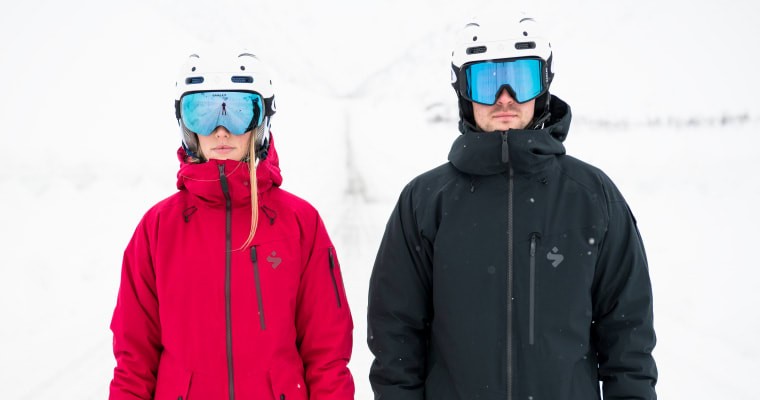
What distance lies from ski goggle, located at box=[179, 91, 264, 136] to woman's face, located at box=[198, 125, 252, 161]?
0.10 feet

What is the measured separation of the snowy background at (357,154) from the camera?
216 inches

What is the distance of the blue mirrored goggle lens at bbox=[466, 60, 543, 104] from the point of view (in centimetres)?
267

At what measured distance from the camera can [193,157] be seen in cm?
295

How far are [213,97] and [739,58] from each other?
56.1 feet

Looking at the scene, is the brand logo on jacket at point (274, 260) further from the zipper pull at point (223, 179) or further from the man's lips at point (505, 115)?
the man's lips at point (505, 115)

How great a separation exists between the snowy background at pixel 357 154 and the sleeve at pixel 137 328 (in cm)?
115

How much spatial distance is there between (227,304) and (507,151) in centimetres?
137

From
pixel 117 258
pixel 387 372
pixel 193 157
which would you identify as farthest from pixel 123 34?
pixel 387 372

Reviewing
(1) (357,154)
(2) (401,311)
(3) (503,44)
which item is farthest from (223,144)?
(1) (357,154)

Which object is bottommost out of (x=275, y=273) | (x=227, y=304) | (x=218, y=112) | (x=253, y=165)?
(x=227, y=304)

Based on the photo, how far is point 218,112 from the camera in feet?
9.26

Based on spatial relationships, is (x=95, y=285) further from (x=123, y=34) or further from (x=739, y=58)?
(x=739, y=58)

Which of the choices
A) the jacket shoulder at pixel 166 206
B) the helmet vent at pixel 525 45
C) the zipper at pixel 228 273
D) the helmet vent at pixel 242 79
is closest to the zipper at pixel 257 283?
the zipper at pixel 228 273

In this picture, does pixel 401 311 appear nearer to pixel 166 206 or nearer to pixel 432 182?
pixel 432 182
